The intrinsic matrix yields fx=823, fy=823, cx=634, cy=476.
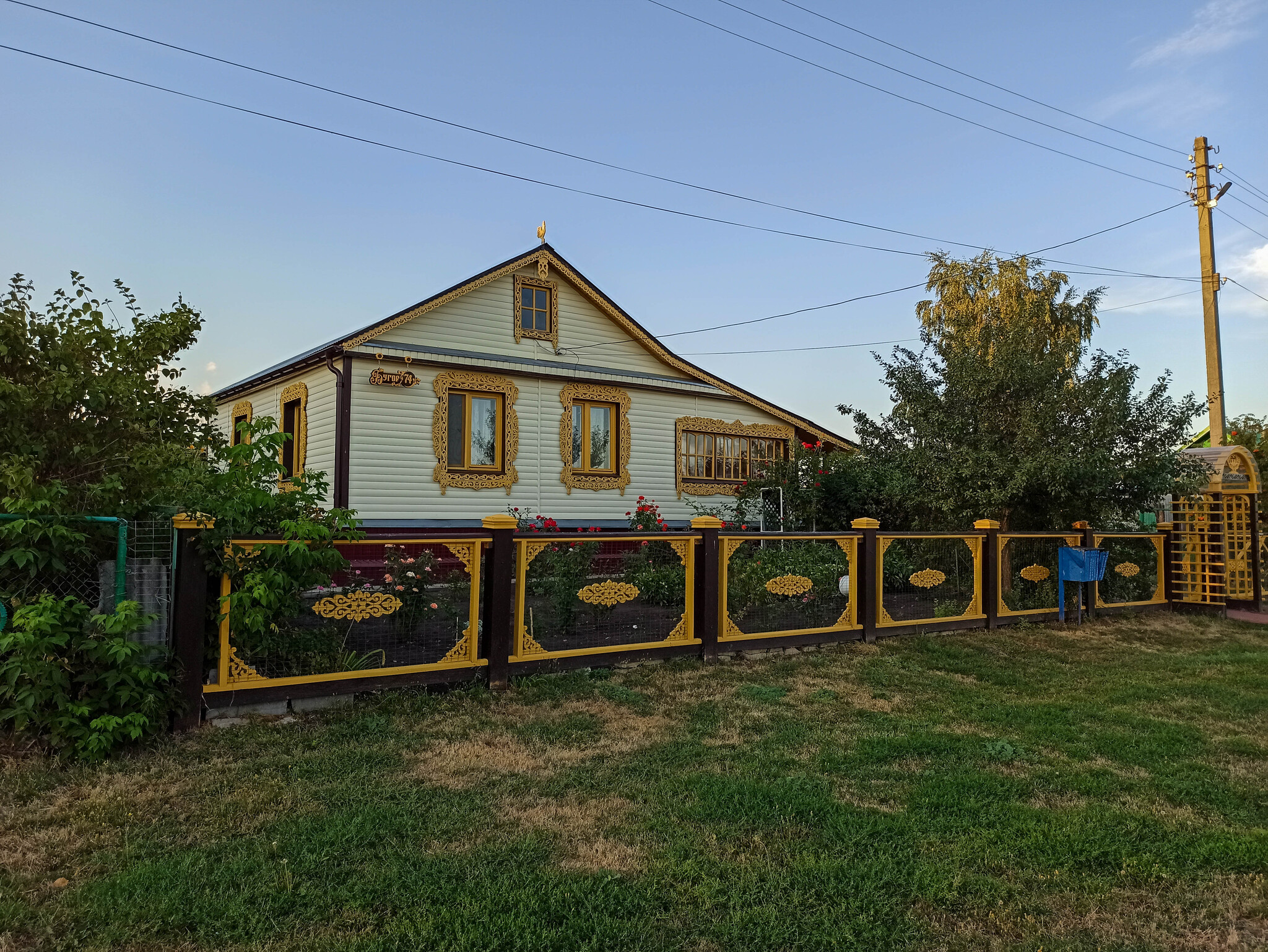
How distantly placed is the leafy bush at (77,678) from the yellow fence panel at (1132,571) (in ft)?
38.0

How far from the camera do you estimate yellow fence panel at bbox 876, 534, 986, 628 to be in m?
9.33

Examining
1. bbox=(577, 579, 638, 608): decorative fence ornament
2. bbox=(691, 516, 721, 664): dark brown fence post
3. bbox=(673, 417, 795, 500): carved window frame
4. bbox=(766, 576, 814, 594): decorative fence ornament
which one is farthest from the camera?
bbox=(673, 417, 795, 500): carved window frame

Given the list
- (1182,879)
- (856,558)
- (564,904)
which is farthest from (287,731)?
(856,558)

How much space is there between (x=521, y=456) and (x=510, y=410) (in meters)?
0.84

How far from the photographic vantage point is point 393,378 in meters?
13.0

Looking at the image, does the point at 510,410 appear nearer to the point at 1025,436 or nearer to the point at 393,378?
the point at 393,378

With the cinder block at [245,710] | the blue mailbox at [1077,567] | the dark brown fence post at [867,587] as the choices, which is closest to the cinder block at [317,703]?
the cinder block at [245,710]

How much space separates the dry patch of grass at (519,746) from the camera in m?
4.68

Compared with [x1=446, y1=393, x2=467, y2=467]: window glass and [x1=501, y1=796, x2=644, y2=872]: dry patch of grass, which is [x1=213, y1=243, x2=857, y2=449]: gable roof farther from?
[x1=501, y1=796, x2=644, y2=872]: dry patch of grass

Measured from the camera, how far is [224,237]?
11805mm

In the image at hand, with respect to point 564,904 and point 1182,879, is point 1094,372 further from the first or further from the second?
point 564,904

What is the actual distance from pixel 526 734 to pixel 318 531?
6.29 ft

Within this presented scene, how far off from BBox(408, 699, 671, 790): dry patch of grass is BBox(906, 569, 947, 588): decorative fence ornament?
4832mm

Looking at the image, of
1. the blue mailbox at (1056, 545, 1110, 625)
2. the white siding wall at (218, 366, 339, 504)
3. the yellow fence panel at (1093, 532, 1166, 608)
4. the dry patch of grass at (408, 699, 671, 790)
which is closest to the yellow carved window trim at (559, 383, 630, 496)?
the white siding wall at (218, 366, 339, 504)
